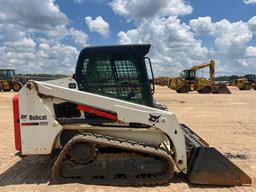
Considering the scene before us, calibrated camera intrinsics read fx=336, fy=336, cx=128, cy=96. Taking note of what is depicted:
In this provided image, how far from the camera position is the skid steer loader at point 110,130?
5.48m

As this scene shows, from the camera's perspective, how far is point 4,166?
696 cm

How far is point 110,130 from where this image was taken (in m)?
5.75

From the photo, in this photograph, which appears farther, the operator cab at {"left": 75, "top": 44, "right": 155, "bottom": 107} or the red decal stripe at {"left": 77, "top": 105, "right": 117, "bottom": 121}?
the operator cab at {"left": 75, "top": 44, "right": 155, "bottom": 107}

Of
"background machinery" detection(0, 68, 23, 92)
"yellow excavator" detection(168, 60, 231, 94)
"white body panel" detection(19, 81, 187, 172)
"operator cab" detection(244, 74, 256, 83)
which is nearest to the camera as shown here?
"white body panel" detection(19, 81, 187, 172)

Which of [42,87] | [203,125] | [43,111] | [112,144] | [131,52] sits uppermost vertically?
[131,52]

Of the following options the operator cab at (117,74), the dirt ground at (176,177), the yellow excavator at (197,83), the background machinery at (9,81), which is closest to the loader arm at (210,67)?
the yellow excavator at (197,83)

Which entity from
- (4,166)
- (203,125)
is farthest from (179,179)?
(203,125)

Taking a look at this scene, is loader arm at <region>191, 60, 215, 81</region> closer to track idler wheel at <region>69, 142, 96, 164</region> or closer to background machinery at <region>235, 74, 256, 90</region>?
background machinery at <region>235, 74, 256, 90</region>

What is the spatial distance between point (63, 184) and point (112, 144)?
1.04 metres

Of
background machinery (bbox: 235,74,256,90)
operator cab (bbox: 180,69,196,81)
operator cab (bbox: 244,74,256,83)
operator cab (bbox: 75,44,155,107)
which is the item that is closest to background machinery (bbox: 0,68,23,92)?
operator cab (bbox: 180,69,196,81)

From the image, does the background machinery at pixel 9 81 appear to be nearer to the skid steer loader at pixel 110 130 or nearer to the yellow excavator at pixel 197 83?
the yellow excavator at pixel 197 83

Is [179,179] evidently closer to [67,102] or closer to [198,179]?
[198,179]

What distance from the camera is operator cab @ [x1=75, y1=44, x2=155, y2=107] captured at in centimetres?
593

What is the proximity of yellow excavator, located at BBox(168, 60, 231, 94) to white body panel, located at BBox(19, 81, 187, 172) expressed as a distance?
102 ft
